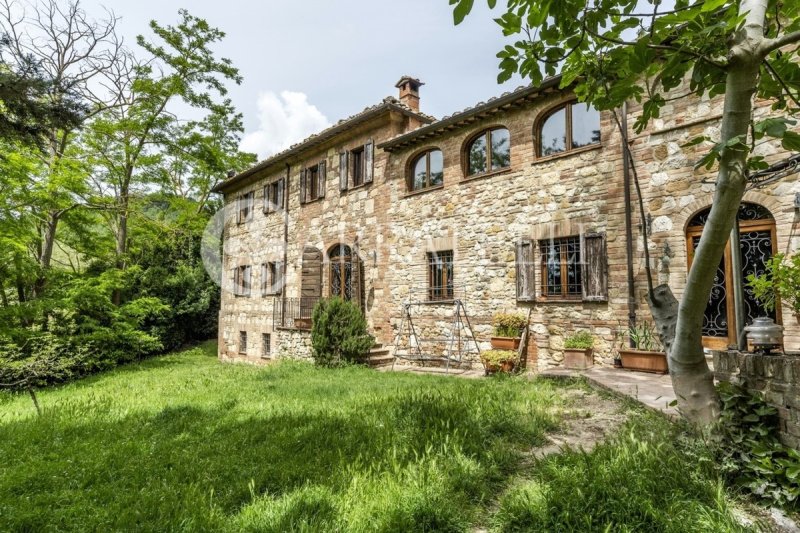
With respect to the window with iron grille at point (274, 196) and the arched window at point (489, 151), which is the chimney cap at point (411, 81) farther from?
the window with iron grille at point (274, 196)

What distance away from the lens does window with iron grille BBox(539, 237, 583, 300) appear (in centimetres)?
804

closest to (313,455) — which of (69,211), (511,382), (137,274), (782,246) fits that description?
(511,382)

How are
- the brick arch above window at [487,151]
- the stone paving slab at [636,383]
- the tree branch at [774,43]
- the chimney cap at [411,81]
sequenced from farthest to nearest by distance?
the chimney cap at [411,81] < the brick arch above window at [487,151] < the stone paving slab at [636,383] < the tree branch at [774,43]

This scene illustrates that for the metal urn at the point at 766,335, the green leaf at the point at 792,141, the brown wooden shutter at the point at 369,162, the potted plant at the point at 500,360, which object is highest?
the brown wooden shutter at the point at 369,162

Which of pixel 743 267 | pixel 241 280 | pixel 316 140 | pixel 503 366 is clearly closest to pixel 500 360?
pixel 503 366

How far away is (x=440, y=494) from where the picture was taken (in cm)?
293

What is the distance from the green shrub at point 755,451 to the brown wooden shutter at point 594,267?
14.8 ft

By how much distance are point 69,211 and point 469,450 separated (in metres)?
14.2

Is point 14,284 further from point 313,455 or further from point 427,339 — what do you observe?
point 313,455

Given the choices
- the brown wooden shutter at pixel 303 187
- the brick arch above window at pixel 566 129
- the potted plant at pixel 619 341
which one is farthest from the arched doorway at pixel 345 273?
the potted plant at pixel 619 341

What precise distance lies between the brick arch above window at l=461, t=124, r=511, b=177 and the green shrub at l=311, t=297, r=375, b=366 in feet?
15.0

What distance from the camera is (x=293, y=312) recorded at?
14.0 metres

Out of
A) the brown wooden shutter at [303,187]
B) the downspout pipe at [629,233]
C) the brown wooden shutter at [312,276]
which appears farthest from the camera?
the brown wooden shutter at [303,187]

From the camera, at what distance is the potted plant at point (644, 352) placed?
655cm
